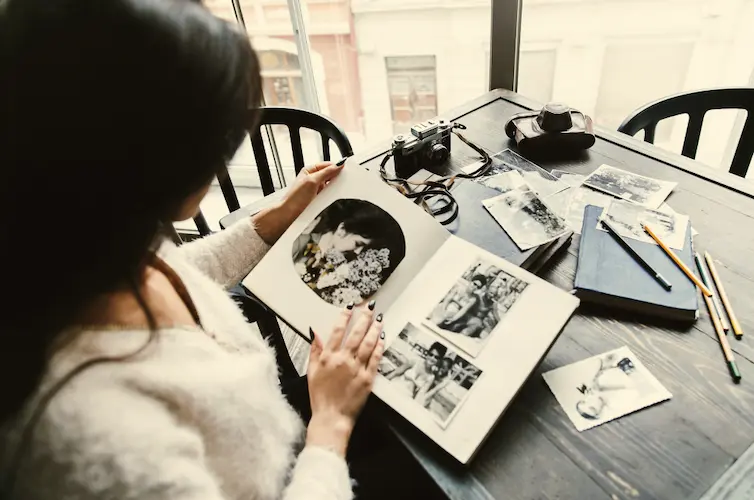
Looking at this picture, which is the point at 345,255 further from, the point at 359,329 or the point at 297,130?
the point at 297,130

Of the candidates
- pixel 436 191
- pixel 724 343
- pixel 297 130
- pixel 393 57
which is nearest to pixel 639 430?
pixel 724 343

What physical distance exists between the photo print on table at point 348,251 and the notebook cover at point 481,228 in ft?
0.54

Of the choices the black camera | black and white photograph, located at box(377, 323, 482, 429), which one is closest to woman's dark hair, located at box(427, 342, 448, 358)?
black and white photograph, located at box(377, 323, 482, 429)

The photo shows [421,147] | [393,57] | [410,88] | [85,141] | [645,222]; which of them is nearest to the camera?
[85,141]

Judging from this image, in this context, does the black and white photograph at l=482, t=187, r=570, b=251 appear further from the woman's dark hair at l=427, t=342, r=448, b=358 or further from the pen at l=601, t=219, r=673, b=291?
the woman's dark hair at l=427, t=342, r=448, b=358

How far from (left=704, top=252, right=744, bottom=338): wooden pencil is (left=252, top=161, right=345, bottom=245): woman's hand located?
0.65 metres

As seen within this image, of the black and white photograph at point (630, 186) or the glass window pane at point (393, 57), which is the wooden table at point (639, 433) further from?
the glass window pane at point (393, 57)

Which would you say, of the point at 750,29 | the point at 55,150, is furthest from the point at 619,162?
the point at 750,29

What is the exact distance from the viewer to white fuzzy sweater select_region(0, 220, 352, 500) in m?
0.44

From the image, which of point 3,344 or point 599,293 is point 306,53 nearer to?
point 599,293

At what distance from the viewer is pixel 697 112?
48.3 inches

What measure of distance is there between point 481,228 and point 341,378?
0.40m

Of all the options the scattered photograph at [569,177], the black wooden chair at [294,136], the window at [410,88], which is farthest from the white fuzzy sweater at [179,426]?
the window at [410,88]

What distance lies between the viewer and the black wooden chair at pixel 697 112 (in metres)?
1.17
